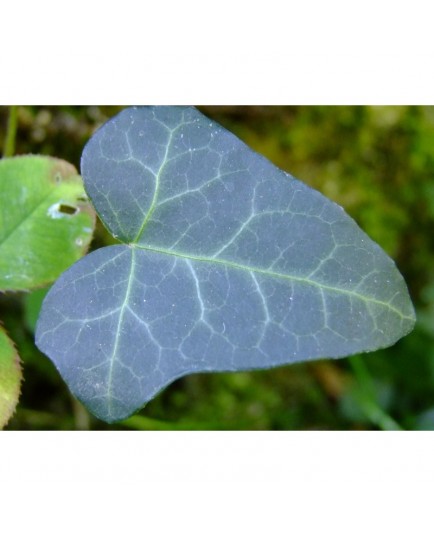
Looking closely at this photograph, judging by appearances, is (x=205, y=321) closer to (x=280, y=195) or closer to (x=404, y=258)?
(x=280, y=195)

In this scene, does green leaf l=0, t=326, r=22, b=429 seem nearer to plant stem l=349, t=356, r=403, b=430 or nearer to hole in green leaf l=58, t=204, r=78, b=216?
hole in green leaf l=58, t=204, r=78, b=216

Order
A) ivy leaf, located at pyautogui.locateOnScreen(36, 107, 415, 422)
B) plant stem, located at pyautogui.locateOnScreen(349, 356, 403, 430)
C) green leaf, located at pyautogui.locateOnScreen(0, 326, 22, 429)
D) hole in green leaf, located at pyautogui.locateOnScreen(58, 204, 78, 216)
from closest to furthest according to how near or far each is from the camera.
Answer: ivy leaf, located at pyautogui.locateOnScreen(36, 107, 415, 422)
green leaf, located at pyautogui.locateOnScreen(0, 326, 22, 429)
hole in green leaf, located at pyautogui.locateOnScreen(58, 204, 78, 216)
plant stem, located at pyautogui.locateOnScreen(349, 356, 403, 430)

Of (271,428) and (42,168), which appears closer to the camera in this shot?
(42,168)

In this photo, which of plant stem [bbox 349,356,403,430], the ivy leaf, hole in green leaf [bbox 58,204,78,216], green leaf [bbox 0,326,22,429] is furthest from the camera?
plant stem [bbox 349,356,403,430]

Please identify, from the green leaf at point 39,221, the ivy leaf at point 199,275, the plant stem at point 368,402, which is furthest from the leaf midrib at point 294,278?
the plant stem at point 368,402

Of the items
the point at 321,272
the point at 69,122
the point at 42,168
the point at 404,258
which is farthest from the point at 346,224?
the point at 404,258

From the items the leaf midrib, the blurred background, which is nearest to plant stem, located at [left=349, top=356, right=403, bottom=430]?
the blurred background
